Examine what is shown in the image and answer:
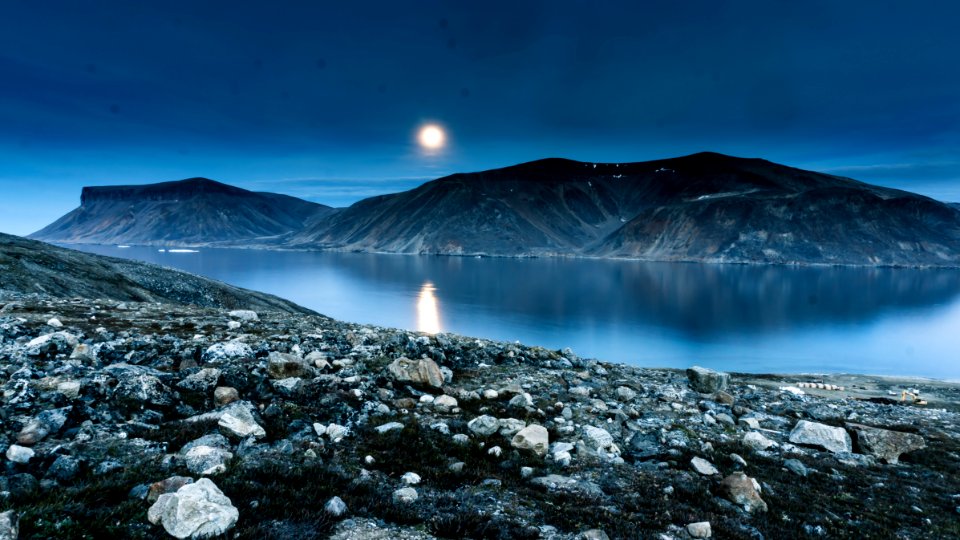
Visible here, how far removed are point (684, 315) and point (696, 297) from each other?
32610mm

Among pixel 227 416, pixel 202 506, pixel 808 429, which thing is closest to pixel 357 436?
pixel 227 416

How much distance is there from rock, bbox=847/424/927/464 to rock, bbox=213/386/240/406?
16006 mm

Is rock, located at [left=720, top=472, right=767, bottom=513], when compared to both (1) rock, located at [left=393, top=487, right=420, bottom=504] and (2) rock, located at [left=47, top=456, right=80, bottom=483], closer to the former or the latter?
(1) rock, located at [left=393, top=487, right=420, bottom=504]

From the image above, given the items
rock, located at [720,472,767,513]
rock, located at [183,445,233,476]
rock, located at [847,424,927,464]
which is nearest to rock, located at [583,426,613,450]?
rock, located at [720,472,767,513]

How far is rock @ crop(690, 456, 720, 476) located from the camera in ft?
31.2

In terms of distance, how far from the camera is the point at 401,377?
12875 mm

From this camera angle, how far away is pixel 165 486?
5.84m

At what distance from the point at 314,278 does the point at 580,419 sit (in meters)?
178

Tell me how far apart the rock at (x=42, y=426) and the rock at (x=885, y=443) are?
710 inches

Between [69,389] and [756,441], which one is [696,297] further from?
[69,389]

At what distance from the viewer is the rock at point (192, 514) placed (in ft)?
17.0

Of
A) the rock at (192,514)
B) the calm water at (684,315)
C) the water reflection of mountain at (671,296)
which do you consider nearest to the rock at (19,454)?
the rock at (192,514)

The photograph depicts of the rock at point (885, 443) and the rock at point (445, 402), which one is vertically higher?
the rock at point (445, 402)

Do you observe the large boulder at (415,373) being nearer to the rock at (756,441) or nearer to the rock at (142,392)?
the rock at (142,392)
